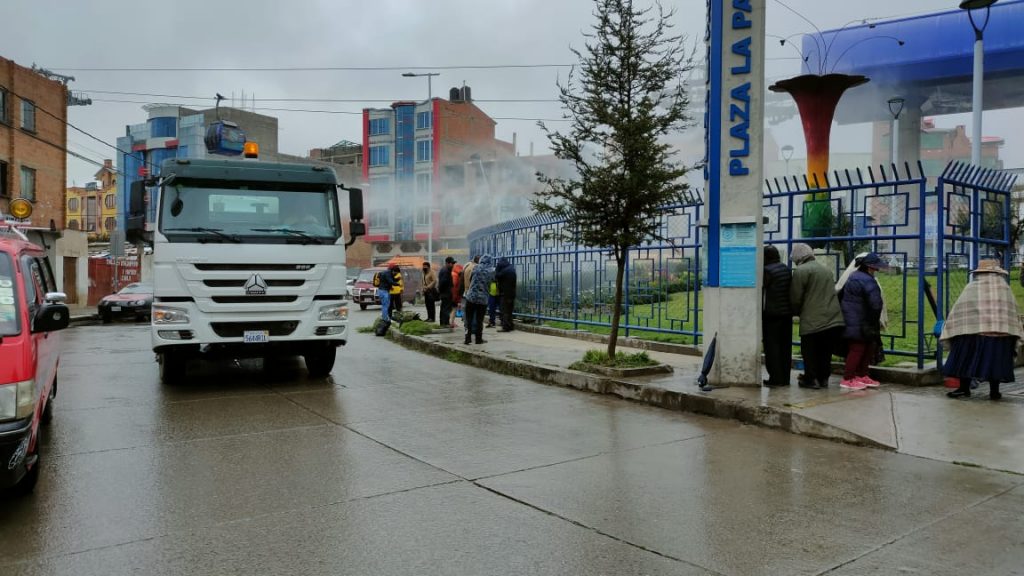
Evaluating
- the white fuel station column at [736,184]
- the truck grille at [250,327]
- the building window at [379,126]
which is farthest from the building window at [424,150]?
the white fuel station column at [736,184]

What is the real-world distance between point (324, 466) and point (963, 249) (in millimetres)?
8254

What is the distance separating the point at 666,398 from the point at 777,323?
5.19 ft

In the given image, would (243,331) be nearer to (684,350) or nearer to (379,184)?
(684,350)

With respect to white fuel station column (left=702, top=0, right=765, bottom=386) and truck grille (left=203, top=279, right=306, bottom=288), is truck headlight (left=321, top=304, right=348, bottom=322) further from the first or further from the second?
white fuel station column (left=702, top=0, right=765, bottom=386)

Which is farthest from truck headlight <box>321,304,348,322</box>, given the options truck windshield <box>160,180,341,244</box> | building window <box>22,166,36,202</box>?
building window <box>22,166,36,202</box>

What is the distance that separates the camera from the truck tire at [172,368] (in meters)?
9.42

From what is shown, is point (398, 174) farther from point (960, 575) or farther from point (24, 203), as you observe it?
point (960, 575)

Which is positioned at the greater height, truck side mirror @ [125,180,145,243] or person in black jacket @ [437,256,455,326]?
truck side mirror @ [125,180,145,243]

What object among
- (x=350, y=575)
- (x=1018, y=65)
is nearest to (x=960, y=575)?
(x=350, y=575)

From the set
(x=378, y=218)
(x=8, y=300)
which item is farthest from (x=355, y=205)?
(x=378, y=218)

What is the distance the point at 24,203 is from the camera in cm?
1903

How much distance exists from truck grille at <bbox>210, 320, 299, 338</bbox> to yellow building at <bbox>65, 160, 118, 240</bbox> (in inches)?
3015

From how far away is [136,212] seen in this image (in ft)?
29.8

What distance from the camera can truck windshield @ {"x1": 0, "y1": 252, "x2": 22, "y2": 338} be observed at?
15.2ft
